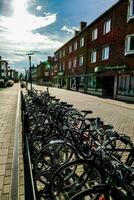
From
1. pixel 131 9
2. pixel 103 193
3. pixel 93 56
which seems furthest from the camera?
pixel 93 56

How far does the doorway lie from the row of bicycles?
20.0m

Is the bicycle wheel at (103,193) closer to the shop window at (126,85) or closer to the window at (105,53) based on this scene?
the shop window at (126,85)

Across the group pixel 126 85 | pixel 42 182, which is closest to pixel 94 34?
pixel 126 85

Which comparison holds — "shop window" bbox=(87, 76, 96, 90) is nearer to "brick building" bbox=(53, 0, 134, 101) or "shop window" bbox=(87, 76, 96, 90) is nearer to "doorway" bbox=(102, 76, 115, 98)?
"brick building" bbox=(53, 0, 134, 101)

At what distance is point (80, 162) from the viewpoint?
3.19 meters

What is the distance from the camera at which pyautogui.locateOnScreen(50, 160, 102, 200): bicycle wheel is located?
323 centimetres

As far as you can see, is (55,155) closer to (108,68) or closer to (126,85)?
(126,85)

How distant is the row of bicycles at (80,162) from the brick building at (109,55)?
16.6m

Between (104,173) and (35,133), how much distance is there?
2.53m

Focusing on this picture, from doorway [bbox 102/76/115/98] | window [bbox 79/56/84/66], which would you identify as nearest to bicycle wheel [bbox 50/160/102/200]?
doorway [bbox 102/76/115/98]

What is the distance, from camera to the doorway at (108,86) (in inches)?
1013

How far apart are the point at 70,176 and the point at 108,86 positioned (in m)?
23.1

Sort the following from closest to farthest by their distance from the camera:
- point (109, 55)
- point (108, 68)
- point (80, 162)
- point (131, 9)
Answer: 1. point (80, 162)
2. point (131, 9)
3. point (108, 68)
4. point (109, 55)

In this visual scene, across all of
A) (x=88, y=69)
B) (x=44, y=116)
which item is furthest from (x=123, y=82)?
(x=44, y=116)
